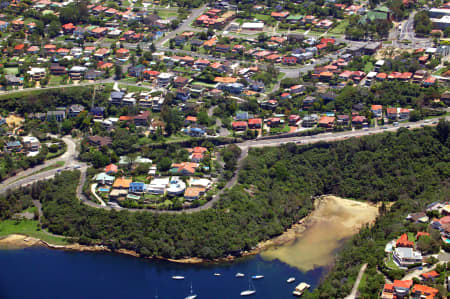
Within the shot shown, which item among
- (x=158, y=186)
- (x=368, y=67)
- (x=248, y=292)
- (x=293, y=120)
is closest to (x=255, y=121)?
(x=293, y=120)

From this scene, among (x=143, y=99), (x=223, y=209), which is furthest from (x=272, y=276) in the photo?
(x=143, y=99)

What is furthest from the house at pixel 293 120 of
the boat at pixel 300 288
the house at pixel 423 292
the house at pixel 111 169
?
the house at pixel 423 292

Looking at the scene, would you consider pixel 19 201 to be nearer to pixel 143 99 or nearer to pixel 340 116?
pixel 143 99

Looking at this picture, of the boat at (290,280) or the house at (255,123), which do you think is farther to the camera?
the house at (255,123)

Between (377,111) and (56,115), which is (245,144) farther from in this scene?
(56,115)

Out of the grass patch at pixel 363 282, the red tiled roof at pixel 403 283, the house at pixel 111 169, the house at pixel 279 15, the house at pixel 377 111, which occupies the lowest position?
the grass patch at pixel 363 282

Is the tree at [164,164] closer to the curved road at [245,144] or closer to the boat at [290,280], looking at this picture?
the curved road at [245,144]
